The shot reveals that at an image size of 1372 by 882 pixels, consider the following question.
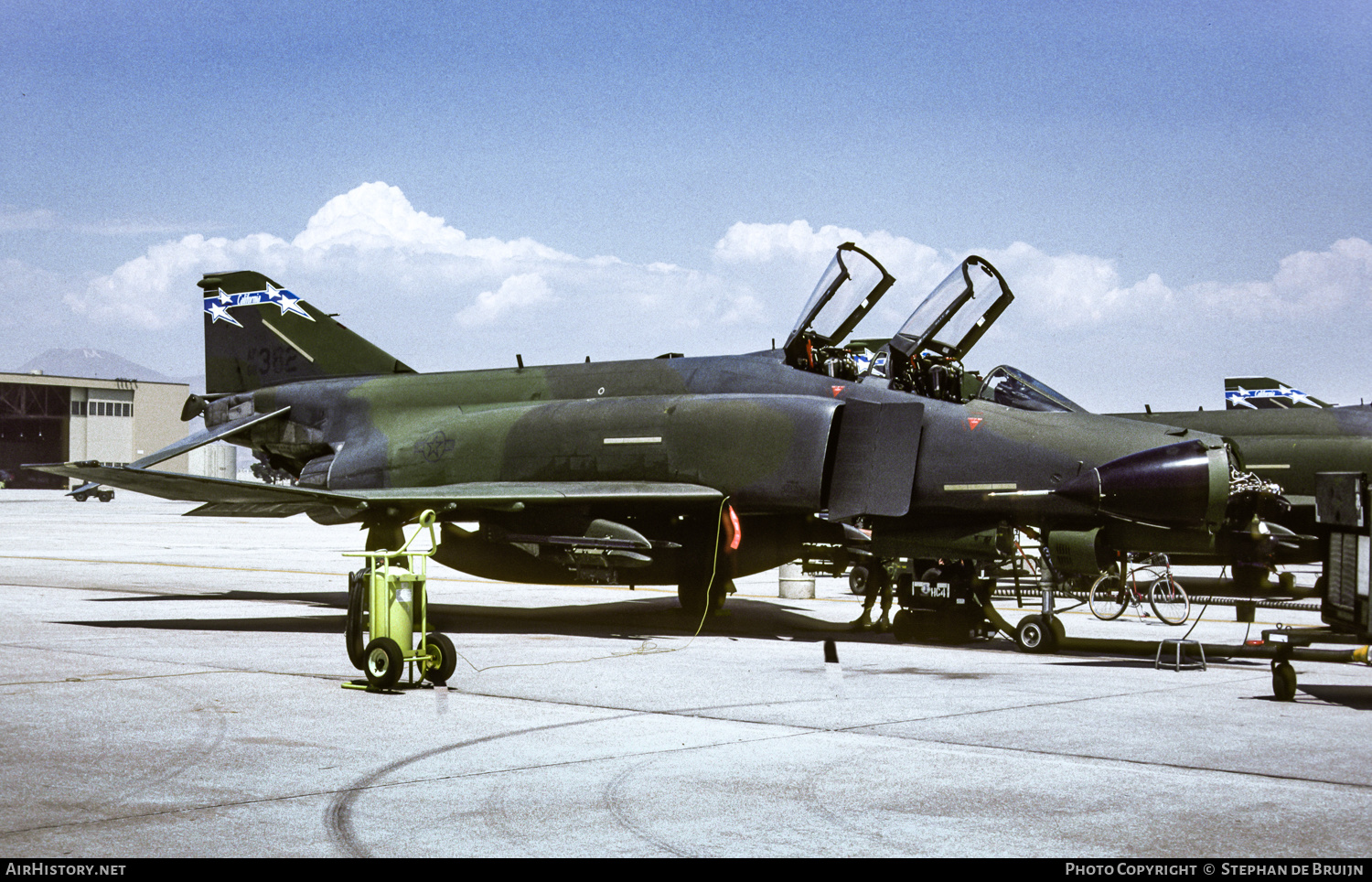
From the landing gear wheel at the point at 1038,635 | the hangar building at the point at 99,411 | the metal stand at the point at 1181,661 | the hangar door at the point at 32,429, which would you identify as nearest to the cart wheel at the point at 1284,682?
the metal stand at the point at 1181,661

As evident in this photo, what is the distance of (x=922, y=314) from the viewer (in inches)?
522

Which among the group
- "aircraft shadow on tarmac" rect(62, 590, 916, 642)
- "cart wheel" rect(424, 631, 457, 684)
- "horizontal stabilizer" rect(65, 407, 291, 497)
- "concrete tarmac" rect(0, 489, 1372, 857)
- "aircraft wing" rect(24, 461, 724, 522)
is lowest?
"aircraft shadow on tarmac" rect(62, 590, 916, 642)

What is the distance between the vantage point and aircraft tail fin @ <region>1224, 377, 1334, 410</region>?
26209 mm

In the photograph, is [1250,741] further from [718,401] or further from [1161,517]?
[718,401]

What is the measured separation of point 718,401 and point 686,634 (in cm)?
255

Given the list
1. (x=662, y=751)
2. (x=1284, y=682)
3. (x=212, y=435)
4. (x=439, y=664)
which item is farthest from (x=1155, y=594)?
(x=212, y=435)

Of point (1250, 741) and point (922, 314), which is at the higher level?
point (922, 314)

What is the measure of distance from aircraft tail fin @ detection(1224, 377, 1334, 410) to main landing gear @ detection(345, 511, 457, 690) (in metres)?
21.3

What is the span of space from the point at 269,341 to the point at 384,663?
1064 cm

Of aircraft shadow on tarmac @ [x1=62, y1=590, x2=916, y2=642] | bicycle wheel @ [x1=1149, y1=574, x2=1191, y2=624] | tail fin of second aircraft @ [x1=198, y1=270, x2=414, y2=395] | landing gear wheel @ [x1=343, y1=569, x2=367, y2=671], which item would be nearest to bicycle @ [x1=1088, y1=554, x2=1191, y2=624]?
bicycle wheel @ [x1=1149, y1=574, x2=1191, y2=624]

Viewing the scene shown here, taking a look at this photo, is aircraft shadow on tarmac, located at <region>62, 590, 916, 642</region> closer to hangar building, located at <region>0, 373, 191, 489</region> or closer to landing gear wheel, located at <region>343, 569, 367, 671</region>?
landing gear wheel, located at <region>343, 569, 367, 671</region>

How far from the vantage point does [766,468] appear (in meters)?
12.6

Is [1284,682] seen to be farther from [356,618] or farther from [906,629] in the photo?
[356,618]

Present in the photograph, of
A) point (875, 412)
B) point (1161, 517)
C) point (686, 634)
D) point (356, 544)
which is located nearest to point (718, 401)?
point (875, 412)
